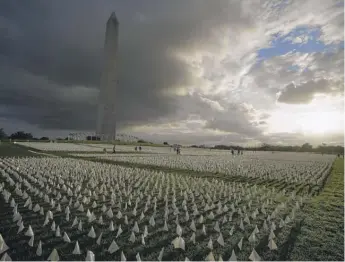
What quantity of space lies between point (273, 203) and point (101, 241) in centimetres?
984

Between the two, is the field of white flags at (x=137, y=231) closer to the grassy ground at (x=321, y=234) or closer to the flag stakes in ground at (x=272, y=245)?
the flag stakes in ground at (x=272, y=245)

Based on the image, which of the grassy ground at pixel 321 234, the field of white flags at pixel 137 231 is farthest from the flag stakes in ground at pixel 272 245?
the grassy ground at pixel 321 234

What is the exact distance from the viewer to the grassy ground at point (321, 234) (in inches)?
309

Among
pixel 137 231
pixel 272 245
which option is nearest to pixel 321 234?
pixel 272 245

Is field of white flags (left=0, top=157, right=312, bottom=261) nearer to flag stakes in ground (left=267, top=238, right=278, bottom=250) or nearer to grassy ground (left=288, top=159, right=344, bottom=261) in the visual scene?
flag stakes in ground (left=267, top=238, right=278, bottom=250)

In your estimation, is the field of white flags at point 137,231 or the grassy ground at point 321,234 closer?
the field of white flags at point 137,231

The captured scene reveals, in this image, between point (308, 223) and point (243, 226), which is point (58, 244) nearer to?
point (243, 226)

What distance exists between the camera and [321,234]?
9.61 meters

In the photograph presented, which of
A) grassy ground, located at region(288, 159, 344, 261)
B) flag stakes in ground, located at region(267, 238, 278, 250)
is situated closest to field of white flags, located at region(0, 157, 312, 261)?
flag stakes in ground, located at region(267, 238, 278, 250)

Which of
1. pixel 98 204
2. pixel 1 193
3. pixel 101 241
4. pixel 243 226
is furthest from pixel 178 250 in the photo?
pixel 1 193

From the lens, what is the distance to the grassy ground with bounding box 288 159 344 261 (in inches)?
309

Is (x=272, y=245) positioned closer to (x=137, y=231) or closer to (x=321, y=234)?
(x=321, y=234)

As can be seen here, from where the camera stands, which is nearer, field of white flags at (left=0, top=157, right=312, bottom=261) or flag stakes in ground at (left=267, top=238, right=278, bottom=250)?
field of white flags at (left=0, top=157, right=312, bottom=261)

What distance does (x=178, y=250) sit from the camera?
7480 mm
